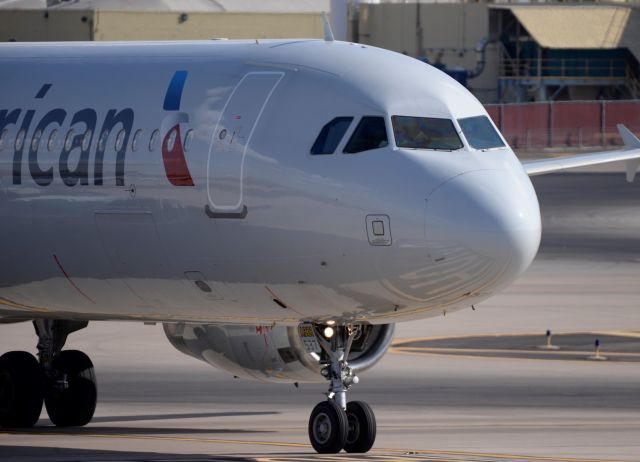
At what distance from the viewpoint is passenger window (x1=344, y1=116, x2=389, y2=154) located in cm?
2028

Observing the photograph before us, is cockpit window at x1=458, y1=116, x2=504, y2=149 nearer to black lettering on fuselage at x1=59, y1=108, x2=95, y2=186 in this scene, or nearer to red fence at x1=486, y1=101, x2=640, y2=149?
black lettering on fuselage at x1=59, y1=108, x2=95, y2=186

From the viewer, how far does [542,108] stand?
353 feet

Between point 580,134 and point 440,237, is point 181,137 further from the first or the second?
point 580,134

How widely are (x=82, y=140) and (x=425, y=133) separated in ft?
15.8

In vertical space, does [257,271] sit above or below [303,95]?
below

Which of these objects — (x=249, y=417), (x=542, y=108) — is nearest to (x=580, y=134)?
(x=542, y=108)

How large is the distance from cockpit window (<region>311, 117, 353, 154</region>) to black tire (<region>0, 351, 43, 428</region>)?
7.55 m

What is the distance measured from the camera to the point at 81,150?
22.5 m

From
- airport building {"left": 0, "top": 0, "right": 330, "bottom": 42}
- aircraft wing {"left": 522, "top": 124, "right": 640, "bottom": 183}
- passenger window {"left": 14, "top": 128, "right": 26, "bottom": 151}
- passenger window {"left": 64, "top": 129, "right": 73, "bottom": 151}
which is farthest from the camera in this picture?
airport building {"left": 0, "top": 0, "right": 330, "bottom": 42}

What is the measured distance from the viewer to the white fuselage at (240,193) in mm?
19750

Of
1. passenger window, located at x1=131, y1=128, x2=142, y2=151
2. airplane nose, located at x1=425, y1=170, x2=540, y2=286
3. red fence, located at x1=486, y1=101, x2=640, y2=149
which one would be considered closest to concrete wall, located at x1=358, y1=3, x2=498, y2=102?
red fence, located at x1=486, y1=101, x2=640, y2=149

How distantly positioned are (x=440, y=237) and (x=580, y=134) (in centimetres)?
9020

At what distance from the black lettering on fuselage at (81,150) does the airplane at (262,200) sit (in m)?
0.03

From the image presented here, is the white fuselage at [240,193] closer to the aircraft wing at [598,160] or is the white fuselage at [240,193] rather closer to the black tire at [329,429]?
the black tire at [329,429]
